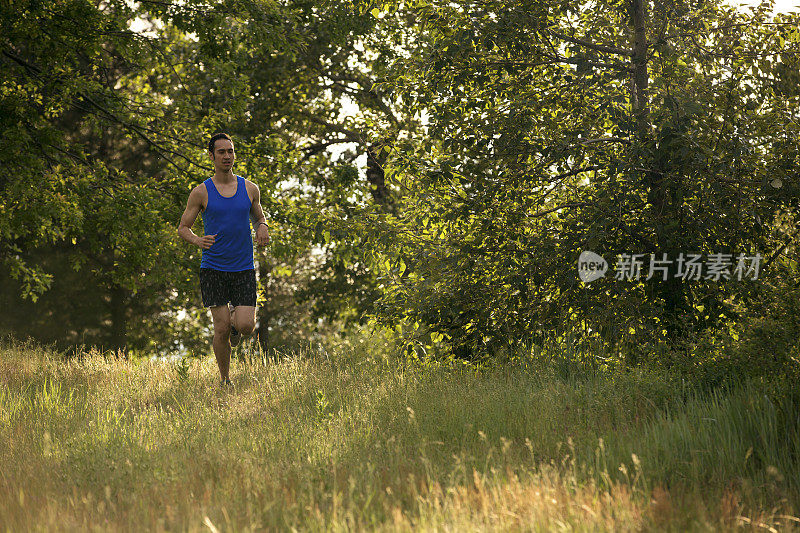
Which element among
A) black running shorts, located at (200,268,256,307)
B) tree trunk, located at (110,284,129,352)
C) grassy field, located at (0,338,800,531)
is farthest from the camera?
tree trunk, located at (110,284,129,352)

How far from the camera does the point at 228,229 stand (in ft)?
23.5

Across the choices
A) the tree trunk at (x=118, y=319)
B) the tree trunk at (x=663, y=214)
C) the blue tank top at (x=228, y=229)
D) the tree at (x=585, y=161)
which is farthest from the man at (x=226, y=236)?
the tree trunk at (x=118, y=319)

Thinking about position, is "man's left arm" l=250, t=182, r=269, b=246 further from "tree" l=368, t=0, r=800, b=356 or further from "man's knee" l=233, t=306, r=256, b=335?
"tree" l=368, t=0, r=800, b=356

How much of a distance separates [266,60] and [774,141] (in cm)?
1186

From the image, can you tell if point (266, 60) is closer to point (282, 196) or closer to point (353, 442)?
point (282, 196)

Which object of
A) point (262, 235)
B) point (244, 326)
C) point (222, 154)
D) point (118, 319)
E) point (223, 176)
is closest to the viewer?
point (262, 235)

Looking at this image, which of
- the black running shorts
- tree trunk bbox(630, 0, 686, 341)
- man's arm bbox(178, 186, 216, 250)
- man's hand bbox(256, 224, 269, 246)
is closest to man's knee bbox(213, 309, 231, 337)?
the black running shorts

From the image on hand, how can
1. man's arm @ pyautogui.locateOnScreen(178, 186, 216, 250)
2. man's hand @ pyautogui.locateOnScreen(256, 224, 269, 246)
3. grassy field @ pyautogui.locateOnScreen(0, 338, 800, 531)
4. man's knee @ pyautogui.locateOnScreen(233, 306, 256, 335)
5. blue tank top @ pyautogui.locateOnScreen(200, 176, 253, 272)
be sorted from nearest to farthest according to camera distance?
grassy field @ pyautogui.locateOnScreen(0, 338, 800, 531), man's hand @ pyautogui.locateOnScreen(256, 224, 269, 246), man's arm @ pyautogui.locateOnScreen(178, 186, 216, 250), blue tank top @ pyautogui.locateOnScreen(200, 176, 253, 272), man's knee @ pyautogui.locateOnScreen(233, 306, 256, 335)

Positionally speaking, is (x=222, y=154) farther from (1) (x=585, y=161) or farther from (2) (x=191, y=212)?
(1) (x=585, y=161)

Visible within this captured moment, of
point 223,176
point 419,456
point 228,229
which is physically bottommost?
point 419,456

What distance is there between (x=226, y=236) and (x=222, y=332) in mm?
939

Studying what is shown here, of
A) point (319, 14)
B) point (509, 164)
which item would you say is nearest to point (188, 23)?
point (319, 14)

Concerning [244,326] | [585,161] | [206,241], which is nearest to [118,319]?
[244,326]

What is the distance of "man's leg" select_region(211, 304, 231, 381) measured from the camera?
7.40 m
